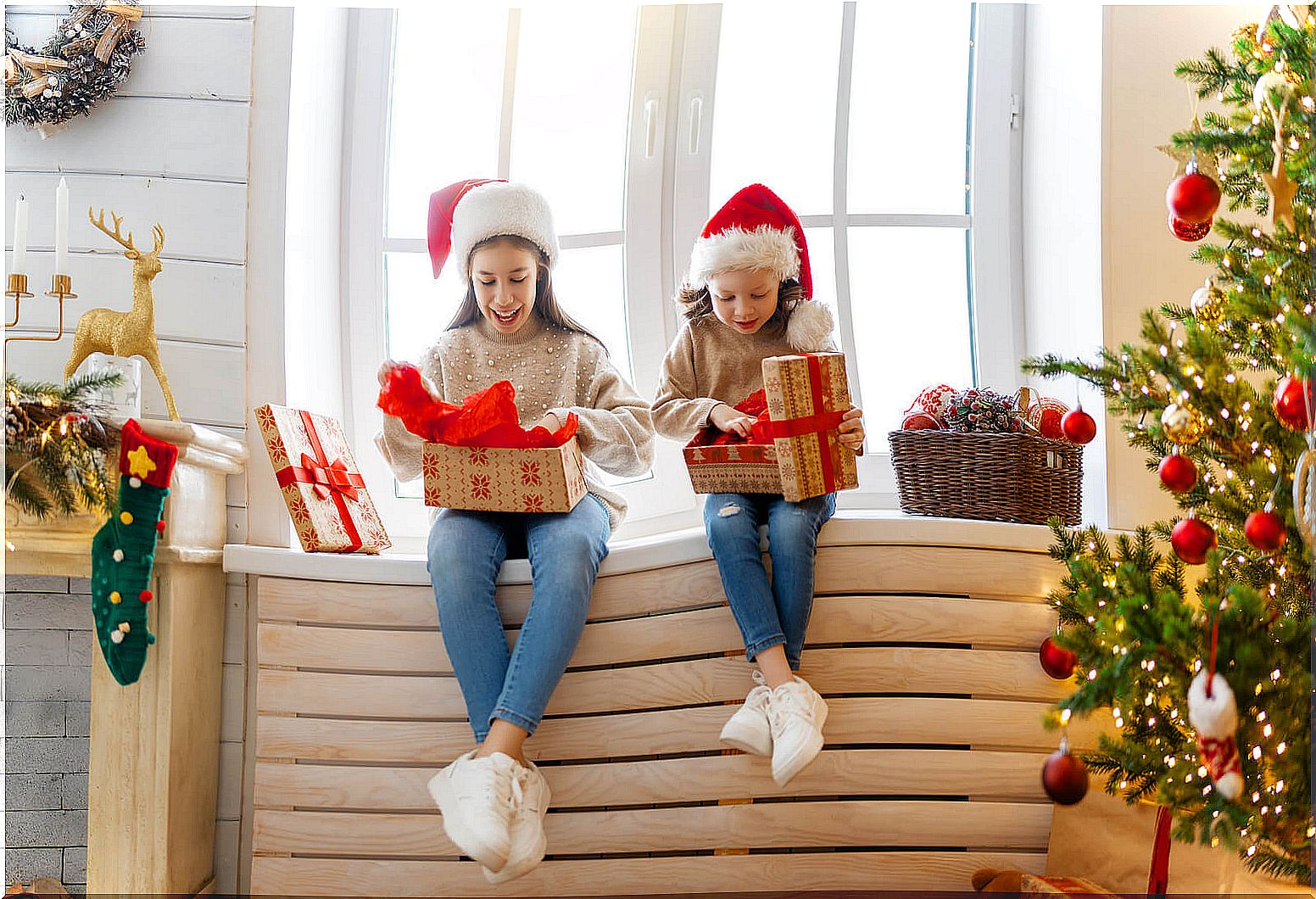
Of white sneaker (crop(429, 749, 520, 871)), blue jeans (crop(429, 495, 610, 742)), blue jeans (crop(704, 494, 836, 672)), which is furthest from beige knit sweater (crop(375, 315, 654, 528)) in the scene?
white sneaker (crop(429, 749, 520, 871))

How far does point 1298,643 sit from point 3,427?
75.3 inches

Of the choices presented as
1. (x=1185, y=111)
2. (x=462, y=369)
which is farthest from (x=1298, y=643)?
(x=462, y=369)

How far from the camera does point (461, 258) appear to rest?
6.41 feet

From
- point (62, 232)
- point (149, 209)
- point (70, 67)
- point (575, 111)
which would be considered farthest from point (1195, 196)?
point (70, 67)

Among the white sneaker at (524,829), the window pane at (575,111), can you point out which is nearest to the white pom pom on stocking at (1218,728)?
the white sneaker at (524,829)

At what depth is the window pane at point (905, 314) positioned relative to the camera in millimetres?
2514

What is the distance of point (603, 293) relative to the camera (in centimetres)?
253

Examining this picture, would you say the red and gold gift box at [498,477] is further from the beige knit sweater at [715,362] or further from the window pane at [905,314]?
the window pane at [905,314]

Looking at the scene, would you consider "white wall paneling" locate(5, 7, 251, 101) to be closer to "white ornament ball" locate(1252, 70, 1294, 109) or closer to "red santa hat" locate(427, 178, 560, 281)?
"red santa hat" locate(427, 178, 560, 281)

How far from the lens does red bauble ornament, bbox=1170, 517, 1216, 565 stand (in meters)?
1.21

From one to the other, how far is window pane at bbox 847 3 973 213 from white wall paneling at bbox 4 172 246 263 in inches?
61.6

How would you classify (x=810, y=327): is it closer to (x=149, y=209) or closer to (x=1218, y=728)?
(x=1218, y=728)

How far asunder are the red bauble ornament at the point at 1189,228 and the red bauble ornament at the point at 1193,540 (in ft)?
1.45

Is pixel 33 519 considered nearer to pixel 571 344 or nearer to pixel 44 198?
pixel 44 198
